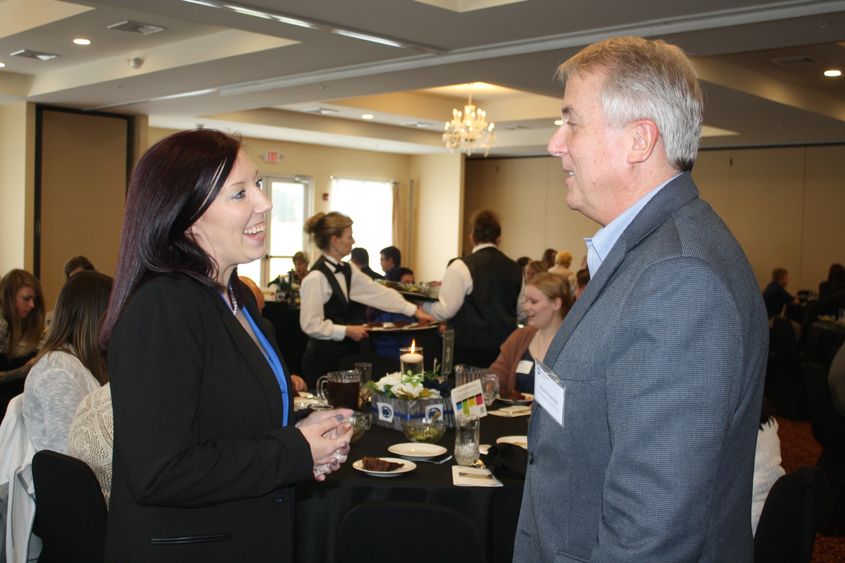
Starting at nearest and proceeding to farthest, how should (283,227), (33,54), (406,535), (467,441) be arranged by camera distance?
(406,535)
(467,441)
(33,54)
(283,227)

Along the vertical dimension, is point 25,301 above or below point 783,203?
below

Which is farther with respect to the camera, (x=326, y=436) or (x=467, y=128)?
(x=467, y=128)

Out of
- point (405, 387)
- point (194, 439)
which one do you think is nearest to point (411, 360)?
point (405, 387)

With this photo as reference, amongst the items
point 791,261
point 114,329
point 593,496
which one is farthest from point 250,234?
point 791,261

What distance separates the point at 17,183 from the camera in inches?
387

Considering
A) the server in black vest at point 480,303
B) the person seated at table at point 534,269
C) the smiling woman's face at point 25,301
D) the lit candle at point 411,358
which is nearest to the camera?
the lit candle at point 411,358

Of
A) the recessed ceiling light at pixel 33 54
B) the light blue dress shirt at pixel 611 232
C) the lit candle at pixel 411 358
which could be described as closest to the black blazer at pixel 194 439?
the light blue dress shirt at pixel 611 232

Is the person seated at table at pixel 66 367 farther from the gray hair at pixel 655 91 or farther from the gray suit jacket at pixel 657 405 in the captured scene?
the gray hair at pixel 655 91

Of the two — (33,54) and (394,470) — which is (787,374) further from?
(33,54)

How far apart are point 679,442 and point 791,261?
12.3m

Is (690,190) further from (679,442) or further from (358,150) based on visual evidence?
(358,150)

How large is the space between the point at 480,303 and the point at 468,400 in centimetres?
290

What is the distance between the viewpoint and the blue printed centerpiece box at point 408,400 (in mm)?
3025

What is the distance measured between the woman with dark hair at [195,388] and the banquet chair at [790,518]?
4.46 ft
